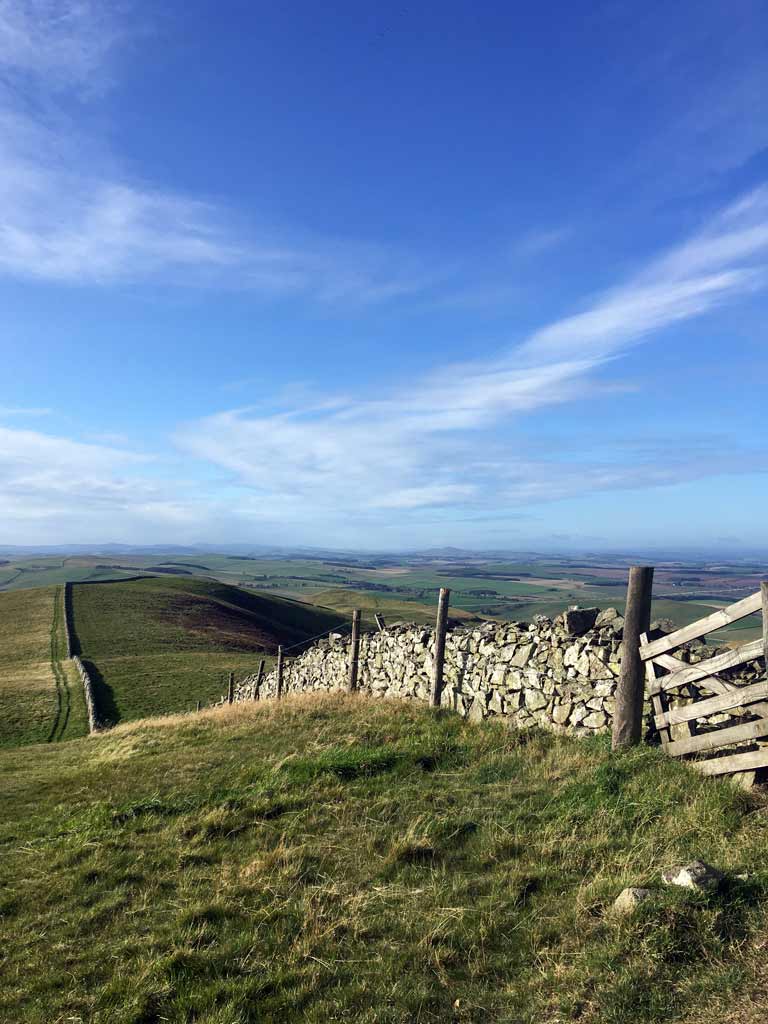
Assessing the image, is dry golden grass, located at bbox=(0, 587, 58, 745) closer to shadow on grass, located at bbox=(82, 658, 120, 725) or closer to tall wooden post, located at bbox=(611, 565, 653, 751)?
shadow on grass, located at bbox=(82, 658, 120, 725)

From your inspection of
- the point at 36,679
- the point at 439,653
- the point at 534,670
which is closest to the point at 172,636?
the point at 36,679

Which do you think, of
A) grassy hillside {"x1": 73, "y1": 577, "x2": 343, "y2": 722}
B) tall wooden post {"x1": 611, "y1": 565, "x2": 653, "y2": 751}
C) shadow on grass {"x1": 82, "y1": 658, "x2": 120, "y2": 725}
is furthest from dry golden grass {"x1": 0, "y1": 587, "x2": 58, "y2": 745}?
tall wooden post {"x1": 611, "y1": 565, "x2": 653, "y2": 751}

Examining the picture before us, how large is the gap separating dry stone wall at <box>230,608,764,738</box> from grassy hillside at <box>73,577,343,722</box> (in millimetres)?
20664

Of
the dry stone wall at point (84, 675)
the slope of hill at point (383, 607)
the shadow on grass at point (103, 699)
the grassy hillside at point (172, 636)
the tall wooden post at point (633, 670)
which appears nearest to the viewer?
the tall wooden post at point (633, 670)

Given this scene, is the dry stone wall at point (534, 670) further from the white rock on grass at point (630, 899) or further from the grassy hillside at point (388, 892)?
the white rock on grass at point (630, 899)

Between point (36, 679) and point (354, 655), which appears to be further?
point (36, 679)

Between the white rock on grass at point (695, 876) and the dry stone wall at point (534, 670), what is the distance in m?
3.75

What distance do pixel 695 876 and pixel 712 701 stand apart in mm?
3553

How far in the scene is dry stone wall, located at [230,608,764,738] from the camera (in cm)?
1073

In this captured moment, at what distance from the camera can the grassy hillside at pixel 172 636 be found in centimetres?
3728

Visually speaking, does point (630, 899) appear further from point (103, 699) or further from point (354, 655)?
point (103, 699)

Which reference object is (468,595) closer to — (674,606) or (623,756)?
(674,606)

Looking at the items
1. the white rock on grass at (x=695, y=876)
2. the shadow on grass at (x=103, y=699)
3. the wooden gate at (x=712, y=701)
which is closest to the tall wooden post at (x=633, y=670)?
the wooden gate at (x=712, y=701)

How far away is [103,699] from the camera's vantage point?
35188 millimetres
